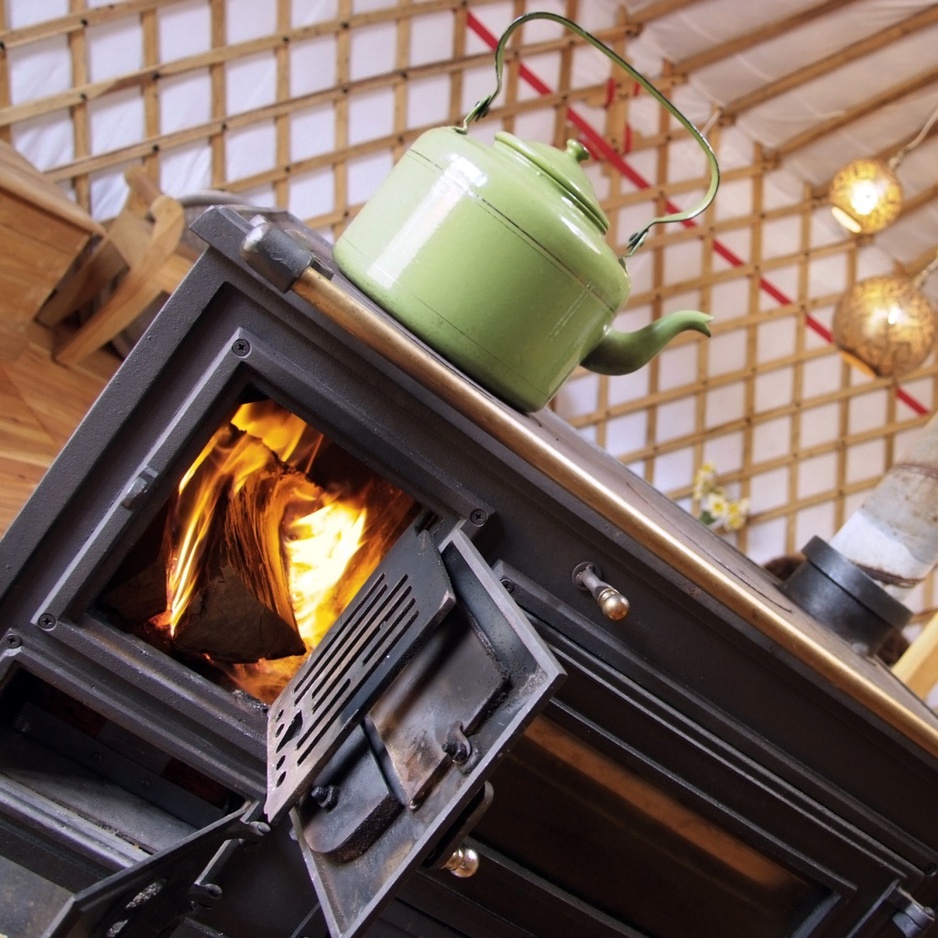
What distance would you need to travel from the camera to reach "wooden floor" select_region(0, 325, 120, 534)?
1.21 m

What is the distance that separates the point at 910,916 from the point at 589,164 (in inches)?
78.1

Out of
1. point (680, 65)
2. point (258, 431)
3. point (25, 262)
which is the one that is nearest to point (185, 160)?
point (25, 262)

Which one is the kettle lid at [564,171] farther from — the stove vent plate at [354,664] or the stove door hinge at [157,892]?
the stove door hinge at [157,892]

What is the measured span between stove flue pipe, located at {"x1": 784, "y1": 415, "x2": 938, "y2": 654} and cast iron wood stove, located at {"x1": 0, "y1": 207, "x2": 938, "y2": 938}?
0.89 ft

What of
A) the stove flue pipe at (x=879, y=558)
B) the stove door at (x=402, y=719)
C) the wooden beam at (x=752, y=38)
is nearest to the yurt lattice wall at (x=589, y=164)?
the wooden beam at (x=752, y=38)

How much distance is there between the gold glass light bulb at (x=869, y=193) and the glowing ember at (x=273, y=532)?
1.60m

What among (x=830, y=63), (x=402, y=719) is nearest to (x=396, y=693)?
(x=402, y=719)

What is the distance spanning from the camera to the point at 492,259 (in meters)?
0.70

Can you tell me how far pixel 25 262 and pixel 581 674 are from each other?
1.11 m

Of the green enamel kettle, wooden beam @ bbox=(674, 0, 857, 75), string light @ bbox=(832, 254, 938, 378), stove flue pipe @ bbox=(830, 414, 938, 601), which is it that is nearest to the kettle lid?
the green enamel kettle

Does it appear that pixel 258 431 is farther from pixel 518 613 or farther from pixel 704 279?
pixel 704 279

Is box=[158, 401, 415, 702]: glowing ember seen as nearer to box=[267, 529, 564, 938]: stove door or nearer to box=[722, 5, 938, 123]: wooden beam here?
box=[267, 529, 564, 938]: stove door

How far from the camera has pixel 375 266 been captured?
728 millimetres

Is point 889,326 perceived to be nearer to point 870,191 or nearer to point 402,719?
point 870,191
